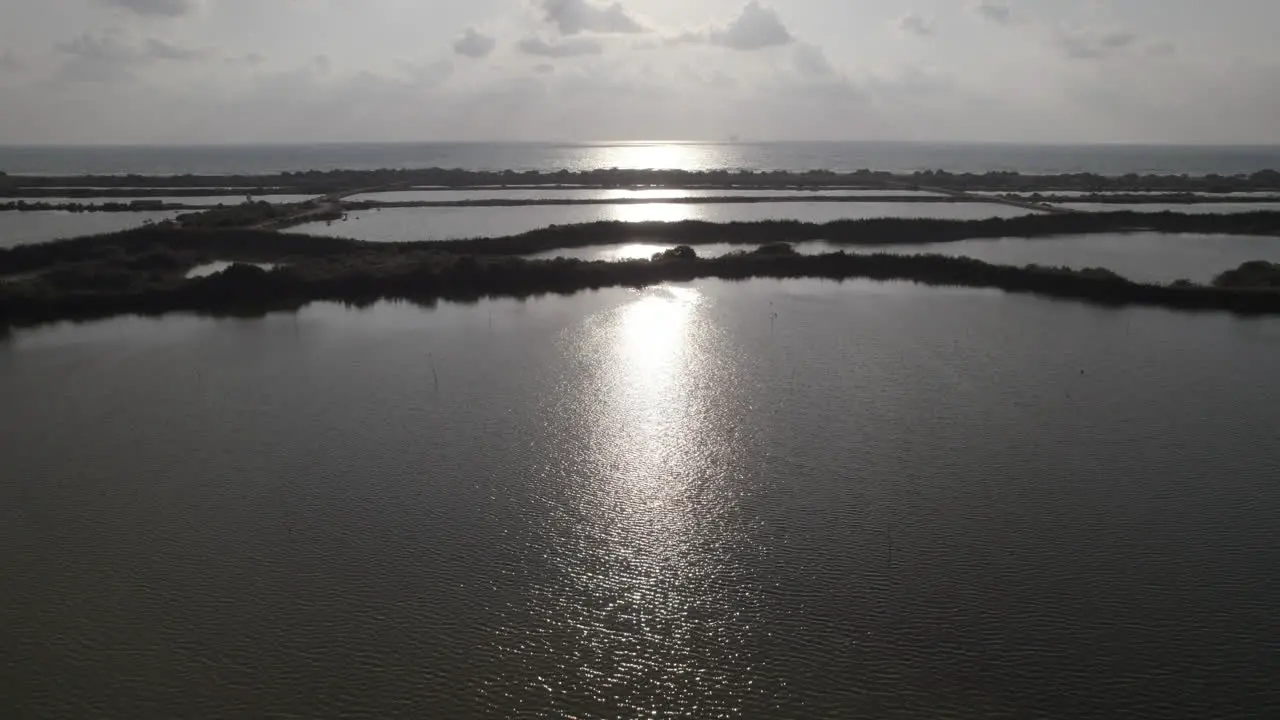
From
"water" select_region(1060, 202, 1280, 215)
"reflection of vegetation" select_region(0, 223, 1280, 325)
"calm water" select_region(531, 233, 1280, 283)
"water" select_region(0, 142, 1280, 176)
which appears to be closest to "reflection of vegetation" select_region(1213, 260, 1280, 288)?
"reflection of vegetation" select_region(0, 223, 1280, 325)

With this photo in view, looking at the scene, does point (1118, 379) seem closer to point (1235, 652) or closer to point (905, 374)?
point (905, 374)

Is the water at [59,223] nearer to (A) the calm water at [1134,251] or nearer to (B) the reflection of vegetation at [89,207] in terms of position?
(B) the reflection of vegetation at [89,207]

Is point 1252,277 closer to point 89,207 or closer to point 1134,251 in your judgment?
point 1134,251

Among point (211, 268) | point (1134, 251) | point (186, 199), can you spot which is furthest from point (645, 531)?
point (186, 199)

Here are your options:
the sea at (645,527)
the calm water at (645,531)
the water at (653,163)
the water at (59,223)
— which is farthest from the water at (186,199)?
the water at (653,163)

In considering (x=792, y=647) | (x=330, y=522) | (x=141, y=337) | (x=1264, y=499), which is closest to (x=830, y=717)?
(x=792, y=647)
